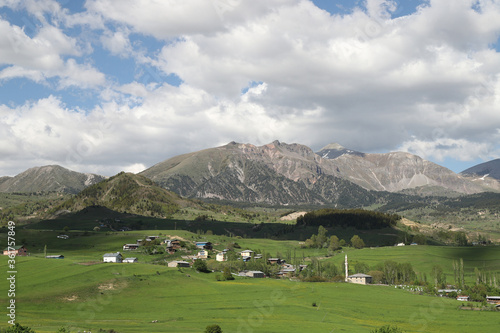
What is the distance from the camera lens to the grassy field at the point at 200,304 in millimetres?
99125

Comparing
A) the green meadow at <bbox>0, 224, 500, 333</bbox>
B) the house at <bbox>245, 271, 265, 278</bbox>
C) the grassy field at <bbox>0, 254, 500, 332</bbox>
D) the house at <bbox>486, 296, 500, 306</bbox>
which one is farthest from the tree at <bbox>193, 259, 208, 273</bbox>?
the house at <bbox>486, 296, 500, 306</bbox>

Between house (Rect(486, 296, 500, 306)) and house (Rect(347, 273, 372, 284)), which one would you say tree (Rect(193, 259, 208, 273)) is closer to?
house (Rect(347, 273, 372, 284))

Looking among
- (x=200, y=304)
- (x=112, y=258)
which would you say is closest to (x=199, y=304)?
(x=200, y=304)

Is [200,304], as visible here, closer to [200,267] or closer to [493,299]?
[200,267]

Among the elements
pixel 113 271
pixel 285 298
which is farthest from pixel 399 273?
pixel 113 271

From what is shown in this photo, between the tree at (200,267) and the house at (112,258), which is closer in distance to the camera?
the tree at (200,267)

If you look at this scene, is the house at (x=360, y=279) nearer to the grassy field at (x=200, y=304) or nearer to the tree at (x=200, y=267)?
the grassy field at (x=200, y=304)

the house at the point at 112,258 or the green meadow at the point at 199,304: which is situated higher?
the house at the point at 112,258

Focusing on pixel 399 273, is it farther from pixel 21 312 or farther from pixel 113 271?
pixel 21 312

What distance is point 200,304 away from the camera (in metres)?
120

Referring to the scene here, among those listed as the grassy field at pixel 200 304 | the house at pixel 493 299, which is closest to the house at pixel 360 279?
the grassy field at pixel 200 304

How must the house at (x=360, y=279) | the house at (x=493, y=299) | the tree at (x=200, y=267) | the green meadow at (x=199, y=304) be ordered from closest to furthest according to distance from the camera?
the green meadow at (x=199, y=304)
the house at (x=493, y=299)
the tree at (x=200, y=267)
the house at (x=360, y=279)

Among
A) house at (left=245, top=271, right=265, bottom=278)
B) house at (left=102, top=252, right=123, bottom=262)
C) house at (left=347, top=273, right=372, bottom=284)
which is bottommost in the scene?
house at (left=347, top=273, right=372, bottom=284)

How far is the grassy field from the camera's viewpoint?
99.1 metres
